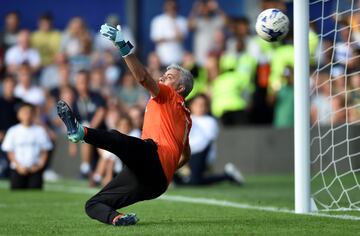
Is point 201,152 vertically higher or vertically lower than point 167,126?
lower

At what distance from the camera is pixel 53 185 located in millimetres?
17109

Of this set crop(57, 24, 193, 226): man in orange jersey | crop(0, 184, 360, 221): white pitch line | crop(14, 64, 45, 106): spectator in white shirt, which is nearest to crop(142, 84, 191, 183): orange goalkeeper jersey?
crop(57, 24, 193, 226): man in orange jersey

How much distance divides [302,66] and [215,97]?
965 centimetres

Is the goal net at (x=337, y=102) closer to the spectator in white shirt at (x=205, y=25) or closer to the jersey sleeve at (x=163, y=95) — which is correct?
the jersey sleeve at (x=163, y=95)

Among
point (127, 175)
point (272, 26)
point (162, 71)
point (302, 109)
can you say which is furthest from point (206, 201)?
point (162, 71)

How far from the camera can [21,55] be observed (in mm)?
21047

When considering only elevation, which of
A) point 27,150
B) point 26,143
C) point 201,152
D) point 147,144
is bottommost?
point 201,152

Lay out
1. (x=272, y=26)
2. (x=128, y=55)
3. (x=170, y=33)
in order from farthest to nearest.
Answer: (x=170, y=33) < (x=272, y=26) < (x=128, y=55)

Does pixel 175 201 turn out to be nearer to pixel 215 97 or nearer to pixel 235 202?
pixel 235 202

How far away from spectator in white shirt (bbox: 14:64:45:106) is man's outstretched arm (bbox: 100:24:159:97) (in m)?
11.4

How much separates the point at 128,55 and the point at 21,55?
41.5ft

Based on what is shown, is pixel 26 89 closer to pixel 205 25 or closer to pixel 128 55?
pixel 205 25

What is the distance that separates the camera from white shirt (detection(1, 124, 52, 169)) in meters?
15.9

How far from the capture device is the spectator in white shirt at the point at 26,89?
20.0 meters
